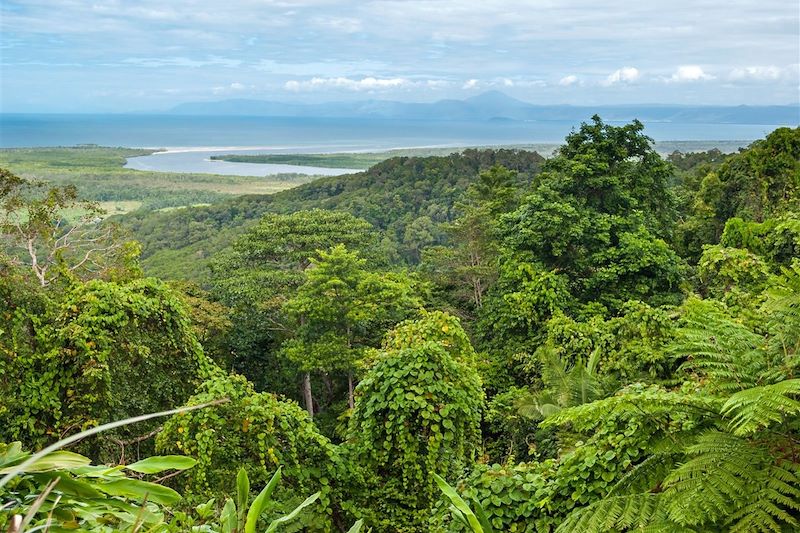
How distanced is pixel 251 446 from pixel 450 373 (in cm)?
180

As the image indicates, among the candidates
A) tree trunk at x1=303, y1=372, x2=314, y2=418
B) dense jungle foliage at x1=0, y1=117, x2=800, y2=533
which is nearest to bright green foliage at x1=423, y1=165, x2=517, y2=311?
dense jungle foliage at x1=0, y1=117, x2=800, y2=533

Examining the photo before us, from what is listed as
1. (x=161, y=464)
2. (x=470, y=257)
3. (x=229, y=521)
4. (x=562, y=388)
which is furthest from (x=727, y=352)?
(x=470, y=257)

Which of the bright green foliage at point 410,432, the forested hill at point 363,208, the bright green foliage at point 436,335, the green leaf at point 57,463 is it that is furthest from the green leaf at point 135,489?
the forested hill at point 363,208

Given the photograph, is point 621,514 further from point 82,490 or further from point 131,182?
point 131,182

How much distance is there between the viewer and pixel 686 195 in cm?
2430

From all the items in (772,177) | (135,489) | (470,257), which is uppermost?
(772,177)

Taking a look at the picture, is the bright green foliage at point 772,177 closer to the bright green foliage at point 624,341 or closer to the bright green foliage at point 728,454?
the bright green foliage at point 624,341

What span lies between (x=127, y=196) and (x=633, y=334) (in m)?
72.4

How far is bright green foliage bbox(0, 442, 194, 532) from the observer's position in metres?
1.59

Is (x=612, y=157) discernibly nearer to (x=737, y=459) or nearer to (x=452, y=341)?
(x=452, y=341)

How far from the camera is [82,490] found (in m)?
1.68

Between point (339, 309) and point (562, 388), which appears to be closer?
point (562, 388)

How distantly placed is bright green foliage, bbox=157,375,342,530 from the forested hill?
89.5 ft

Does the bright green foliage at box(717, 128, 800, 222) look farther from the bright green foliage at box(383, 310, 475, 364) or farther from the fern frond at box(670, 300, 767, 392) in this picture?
the fern frond at box(670, 300, 767, 392)
